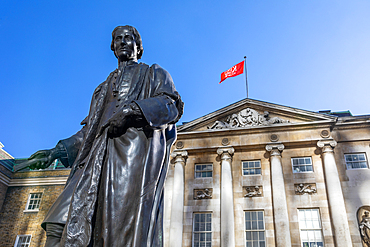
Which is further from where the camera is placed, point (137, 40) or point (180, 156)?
A: point (180, 156)

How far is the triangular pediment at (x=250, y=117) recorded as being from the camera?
80.7 feet

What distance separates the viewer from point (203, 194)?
2320 cm

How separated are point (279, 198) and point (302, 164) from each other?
337cm

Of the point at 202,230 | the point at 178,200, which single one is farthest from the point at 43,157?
the point at 178,200

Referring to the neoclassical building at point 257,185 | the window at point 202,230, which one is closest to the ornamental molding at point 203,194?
the neoclassical building at point 257,185

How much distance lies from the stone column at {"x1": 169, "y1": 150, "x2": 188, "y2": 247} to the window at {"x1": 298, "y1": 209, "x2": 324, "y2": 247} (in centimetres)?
781

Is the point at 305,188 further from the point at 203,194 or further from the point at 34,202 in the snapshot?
the point at 34,202

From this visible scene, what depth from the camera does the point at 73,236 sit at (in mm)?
2000

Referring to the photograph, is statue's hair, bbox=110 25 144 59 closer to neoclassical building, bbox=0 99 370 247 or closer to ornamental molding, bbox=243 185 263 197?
neoclassical building, bbox=0 99 370 247

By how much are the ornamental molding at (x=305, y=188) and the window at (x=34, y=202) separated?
786 inches

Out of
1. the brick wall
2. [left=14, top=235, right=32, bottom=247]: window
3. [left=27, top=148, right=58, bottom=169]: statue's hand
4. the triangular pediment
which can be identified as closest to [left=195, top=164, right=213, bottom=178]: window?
the triangular pediment

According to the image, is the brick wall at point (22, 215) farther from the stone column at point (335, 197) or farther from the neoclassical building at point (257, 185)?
the stone column at point (335, 197)

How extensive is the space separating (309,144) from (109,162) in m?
23.3

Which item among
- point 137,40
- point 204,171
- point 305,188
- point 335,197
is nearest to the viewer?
point 137,40
